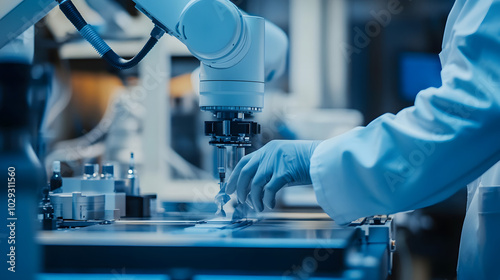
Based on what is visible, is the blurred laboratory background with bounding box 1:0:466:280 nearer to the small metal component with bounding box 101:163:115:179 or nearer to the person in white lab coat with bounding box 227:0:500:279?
the small metal component with bounding box 101:163:115:179

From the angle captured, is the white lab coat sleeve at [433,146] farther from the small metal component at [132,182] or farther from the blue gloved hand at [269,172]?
the small metal component at [132,182]

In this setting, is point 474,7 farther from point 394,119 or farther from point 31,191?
point 31,191

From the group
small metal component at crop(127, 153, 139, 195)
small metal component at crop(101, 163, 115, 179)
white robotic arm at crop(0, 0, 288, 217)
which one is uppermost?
white robotic arm at crop(0, 0, 288, 217)

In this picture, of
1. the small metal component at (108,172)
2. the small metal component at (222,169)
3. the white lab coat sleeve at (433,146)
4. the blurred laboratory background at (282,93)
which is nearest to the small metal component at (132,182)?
the small metal component at (108,172)

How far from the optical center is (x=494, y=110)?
1.11 meters

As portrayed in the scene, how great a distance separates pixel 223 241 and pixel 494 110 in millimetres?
539

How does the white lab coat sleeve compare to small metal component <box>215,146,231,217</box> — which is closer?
the white lab coat sleeve

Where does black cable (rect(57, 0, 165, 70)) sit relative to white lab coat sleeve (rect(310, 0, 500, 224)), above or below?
above

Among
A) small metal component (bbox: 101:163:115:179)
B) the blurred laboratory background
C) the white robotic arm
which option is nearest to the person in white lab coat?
the white robotic arm

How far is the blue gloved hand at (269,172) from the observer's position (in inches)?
48.3

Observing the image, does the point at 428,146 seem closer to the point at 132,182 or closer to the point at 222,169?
the point at 222,169

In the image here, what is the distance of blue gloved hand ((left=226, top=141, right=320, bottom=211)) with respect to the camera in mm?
1227

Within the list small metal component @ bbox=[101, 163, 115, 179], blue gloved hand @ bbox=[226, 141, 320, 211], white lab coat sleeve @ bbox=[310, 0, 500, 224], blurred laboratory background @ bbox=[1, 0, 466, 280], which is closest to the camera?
white lab coat sleeve @ bbox=[310, 0, 500, 224]

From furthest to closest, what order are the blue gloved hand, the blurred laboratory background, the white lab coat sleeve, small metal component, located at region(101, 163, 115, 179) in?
the blurred laboratory background < small metal component, located at region(101, 163, 115, 179) < the blue gloved hand < the white lab coat sleeve
